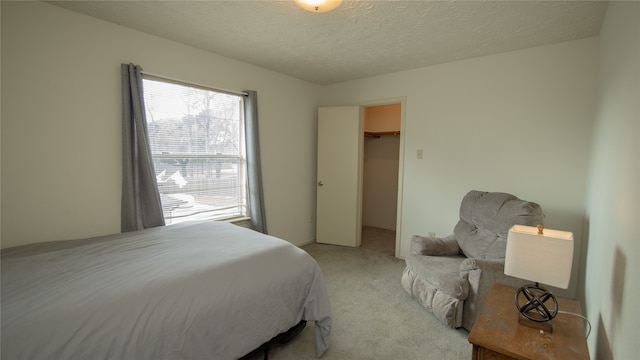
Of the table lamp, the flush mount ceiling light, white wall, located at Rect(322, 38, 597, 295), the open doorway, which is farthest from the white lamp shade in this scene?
the open doorway

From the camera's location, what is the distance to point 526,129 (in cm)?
280

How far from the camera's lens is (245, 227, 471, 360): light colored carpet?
1.95 m

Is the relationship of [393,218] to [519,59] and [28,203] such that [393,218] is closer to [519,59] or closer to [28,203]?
[519,59]

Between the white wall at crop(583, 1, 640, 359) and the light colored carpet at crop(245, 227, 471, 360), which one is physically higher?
the white wall at crop(583, 1, 640, 359)

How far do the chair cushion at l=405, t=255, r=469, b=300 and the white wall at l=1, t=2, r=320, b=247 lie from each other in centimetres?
271

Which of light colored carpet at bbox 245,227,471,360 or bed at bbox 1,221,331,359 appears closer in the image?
bed at bbox 1,221,331,359

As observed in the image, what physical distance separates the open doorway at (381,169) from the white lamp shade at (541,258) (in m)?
3.65

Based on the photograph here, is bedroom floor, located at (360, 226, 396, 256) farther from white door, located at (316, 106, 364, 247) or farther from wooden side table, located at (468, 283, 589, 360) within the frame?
wooden side table, located at (468, 283, 589, 360)

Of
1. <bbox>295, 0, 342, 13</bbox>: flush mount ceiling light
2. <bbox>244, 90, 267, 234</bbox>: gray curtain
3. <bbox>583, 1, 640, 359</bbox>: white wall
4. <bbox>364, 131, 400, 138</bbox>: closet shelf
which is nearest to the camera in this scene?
<bbox>583, 1, 640, 359</bbox>: white wall

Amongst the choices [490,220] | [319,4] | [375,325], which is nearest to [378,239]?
[490,220]

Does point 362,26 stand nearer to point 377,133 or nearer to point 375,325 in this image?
point 375,325

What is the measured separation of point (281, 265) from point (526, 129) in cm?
272

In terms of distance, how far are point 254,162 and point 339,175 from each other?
1351 millimetres

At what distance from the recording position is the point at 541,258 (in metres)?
1.21
